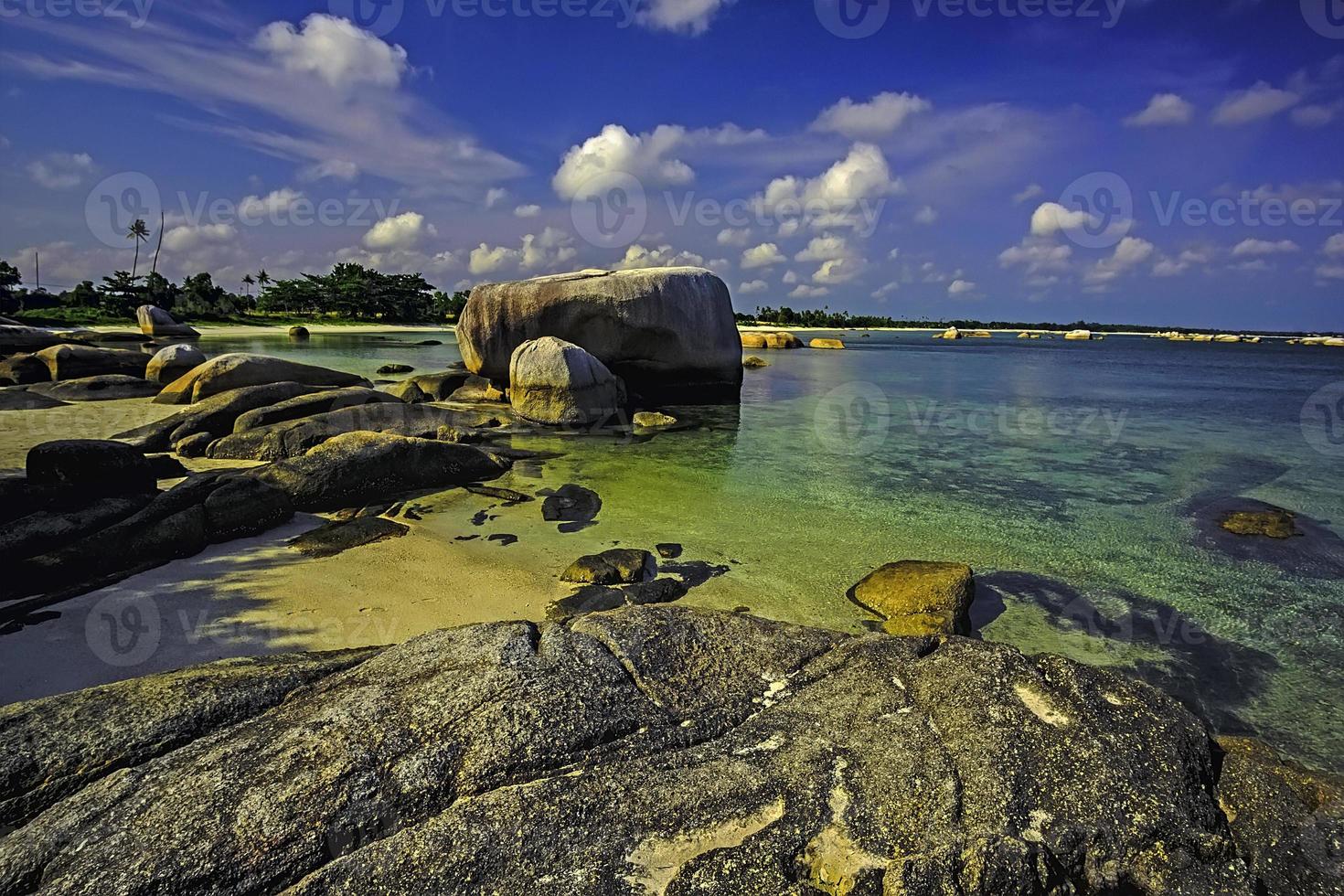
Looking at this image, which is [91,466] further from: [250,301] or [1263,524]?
[250,301]

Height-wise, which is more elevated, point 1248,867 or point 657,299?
point 657,299

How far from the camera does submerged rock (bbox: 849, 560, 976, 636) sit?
5.17m

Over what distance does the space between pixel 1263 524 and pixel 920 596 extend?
20.1 ft

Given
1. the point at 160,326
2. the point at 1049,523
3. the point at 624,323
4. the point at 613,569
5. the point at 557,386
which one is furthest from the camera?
the point at 160,326

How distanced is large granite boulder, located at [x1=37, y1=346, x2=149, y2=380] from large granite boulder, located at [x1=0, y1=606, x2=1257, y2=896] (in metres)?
20.8

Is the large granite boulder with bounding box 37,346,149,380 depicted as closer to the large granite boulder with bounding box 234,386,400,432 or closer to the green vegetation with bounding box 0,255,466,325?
the large granite boulder with bounding box 234,386,400,432

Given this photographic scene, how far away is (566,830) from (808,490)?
781cm

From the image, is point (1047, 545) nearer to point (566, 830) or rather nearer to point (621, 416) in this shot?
point (566, 830)

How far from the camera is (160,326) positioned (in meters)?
38.3

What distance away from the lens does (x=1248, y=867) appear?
95.7 inches

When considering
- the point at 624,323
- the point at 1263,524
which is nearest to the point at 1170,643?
the point at 1263,524

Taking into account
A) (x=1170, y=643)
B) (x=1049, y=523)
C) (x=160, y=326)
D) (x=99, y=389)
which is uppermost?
(x=160, y=326)

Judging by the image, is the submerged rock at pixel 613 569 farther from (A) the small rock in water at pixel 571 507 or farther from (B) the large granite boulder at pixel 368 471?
(B) the large granite boulder at pixel 368 471

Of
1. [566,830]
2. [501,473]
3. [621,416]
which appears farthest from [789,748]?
[621,416]
